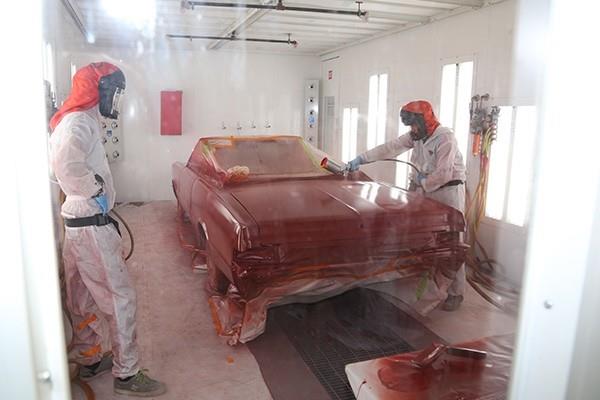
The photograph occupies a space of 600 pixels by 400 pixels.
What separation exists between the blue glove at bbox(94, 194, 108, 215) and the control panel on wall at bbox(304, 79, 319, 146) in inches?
58.2

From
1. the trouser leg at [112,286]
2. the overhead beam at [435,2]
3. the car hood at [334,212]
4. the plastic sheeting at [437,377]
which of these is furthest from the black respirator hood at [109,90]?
the overhead beam at [435,2]

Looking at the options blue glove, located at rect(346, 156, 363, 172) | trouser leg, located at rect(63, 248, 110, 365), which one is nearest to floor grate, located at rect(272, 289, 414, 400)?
blue glove, located at rect(346, 156, 363, 172)

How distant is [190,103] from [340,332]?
1.58m

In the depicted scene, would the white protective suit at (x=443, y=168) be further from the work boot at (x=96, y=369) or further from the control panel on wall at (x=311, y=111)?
the work boot at (x=96, y=369)

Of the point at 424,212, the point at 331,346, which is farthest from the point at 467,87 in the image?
the point at 331,346

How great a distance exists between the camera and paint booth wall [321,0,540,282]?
98.1 inches

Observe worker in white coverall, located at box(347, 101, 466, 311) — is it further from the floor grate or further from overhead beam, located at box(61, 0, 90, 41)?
overhead beam, located at box(61, 0, 90, 41)

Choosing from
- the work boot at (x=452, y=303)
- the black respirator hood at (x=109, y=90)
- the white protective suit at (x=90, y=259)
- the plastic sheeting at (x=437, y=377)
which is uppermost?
the black respirator hood at (x=109, y=90)

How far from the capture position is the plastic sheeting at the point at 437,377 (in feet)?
4.49

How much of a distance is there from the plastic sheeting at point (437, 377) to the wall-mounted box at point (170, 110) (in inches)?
69.1

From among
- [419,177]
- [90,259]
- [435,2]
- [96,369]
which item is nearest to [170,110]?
[90,259]

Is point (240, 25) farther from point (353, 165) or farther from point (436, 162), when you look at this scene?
point (436, 162)

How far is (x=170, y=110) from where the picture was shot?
8.42 ft

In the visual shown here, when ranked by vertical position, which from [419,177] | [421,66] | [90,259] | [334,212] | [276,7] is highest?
[276,7]
